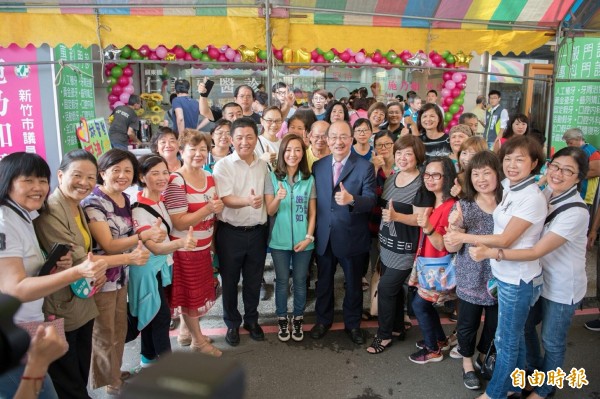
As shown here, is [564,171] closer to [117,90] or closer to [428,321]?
[428,321]

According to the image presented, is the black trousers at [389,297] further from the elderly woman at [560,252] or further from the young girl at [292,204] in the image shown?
the elderly woman at [560,252]

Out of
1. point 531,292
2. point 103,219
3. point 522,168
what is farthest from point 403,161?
point 103,219

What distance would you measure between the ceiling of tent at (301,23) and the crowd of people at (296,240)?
106cm

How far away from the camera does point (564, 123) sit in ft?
20.1

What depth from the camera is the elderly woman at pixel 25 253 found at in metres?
1.82

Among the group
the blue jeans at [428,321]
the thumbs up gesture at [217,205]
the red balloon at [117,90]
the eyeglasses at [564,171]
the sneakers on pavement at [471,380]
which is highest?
the red balloon at [117,90]

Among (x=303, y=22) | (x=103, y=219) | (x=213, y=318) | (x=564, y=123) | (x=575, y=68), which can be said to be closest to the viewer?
(x=103, y=219)

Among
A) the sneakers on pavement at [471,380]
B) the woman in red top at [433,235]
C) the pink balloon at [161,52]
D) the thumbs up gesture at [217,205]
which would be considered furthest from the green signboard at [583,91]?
the pink balloon at [161,52]

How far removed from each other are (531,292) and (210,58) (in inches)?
279

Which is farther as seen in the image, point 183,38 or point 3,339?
point 183,38

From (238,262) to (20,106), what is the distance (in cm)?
369

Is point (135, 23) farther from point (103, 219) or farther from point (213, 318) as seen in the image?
point (213, 318)

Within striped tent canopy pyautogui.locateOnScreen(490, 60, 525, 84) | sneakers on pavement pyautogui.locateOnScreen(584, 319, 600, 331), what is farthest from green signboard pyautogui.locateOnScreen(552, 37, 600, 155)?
striped tent canopy pyautogui.locateOnScreen(490, 60, 525, 84)

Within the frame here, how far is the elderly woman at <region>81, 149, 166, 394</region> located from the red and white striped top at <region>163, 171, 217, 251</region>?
0.37m
